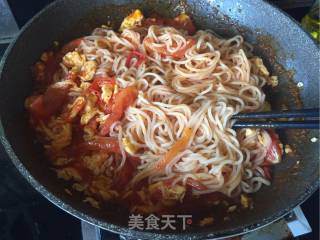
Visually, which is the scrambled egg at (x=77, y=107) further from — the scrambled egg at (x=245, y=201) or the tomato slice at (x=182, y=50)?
the scrambled egg at (x=245, y=201)

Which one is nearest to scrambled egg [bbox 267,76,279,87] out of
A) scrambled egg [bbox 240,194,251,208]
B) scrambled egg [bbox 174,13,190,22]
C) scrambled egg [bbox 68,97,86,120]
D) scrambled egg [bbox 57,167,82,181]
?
scrambled egg [bbox 174,13,190,22]

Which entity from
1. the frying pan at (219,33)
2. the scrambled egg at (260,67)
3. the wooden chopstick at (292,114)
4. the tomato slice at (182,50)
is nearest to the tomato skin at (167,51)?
the tomato slice at (182,50)

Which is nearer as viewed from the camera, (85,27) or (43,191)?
(43,191)

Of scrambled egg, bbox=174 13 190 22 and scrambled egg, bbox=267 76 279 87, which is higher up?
scrambled egg, bbox=174 13 190 22

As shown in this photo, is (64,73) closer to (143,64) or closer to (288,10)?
(143,64)

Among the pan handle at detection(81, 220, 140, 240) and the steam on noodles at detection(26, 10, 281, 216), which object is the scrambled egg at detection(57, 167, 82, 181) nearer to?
Result: the steam on noodles at detection(26, 10, 281, 216)

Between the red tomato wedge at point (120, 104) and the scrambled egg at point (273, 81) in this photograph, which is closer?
the red tomato wedge at point (120, 104)

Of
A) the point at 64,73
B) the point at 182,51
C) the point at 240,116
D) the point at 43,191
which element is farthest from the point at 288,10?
the point at 43,191
